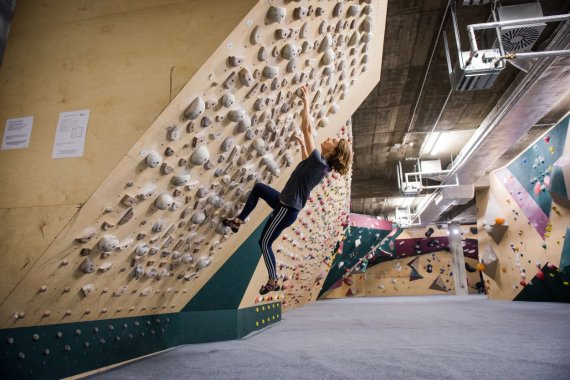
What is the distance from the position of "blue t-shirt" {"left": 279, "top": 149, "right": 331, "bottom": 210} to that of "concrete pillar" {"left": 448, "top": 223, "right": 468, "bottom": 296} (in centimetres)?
1521

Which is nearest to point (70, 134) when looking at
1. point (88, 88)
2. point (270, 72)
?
point (88, 88)

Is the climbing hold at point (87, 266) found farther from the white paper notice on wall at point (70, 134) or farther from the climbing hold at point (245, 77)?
the climbing hold at point (245, 77)

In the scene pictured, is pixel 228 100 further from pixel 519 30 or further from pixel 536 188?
pixel 536 188

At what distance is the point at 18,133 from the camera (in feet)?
5.64

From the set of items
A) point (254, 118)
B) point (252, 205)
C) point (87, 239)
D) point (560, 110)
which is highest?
point (560, 110)

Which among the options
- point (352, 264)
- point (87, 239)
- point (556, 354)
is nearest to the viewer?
point (87, 239)

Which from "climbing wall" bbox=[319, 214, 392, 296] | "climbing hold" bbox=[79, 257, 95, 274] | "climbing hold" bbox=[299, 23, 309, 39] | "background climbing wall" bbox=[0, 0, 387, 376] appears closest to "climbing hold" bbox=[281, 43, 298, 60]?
"background climbing wall" bbox=[0, 0, 387, 376]

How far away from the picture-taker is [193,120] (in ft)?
5.66

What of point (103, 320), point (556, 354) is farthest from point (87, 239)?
point (556, 354)

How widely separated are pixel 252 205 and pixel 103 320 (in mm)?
1243

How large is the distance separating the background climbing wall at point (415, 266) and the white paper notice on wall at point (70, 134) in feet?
53.8

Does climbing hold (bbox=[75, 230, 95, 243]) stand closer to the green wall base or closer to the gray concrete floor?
the green wall base

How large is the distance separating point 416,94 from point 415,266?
13.7 metres

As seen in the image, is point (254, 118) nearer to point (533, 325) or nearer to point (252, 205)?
point (252, 205)
